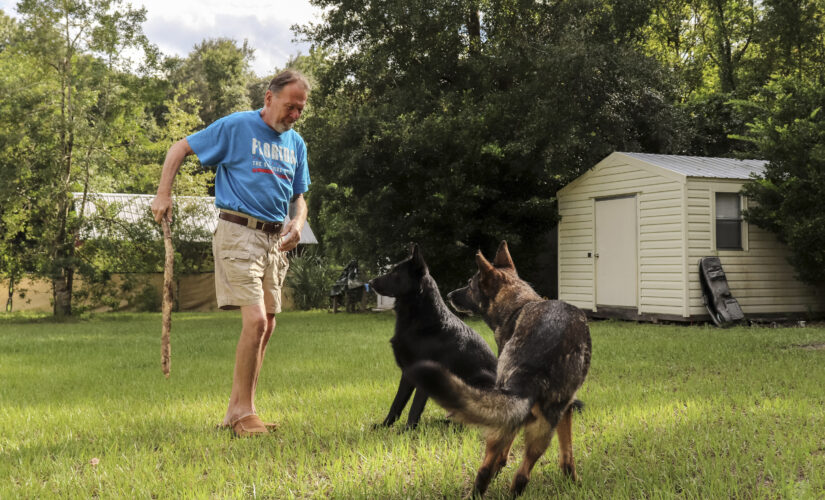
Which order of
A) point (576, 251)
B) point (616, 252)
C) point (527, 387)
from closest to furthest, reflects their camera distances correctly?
point (527, 387), point (616, 252), point (576, 251)

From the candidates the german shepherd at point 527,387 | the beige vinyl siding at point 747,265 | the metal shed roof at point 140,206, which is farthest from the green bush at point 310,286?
the german shepherd at point 527,387

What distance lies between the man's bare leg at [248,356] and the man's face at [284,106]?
4.03 feet

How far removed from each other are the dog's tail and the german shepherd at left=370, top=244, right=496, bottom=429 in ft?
5.39

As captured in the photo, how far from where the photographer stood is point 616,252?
14969 mm

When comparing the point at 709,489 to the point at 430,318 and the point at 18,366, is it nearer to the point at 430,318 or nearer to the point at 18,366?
the point at 430,318

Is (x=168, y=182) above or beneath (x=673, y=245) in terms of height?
above

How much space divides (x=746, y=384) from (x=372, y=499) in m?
4.25

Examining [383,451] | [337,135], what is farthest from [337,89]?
[383,451]

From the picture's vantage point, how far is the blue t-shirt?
14.2 feet

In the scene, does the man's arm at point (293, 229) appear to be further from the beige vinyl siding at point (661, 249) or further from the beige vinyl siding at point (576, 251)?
the beige vinyl siding at point (576, 251)

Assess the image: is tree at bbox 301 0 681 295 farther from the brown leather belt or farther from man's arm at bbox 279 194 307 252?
the brown leather belt

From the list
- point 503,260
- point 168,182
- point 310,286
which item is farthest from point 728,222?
point 310,286

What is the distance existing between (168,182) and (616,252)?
12.4 m

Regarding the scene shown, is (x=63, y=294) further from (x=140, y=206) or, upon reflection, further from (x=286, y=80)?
(x=286, y=80)
